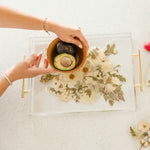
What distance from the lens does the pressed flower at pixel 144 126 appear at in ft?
3.02

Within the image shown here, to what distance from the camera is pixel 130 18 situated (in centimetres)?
104

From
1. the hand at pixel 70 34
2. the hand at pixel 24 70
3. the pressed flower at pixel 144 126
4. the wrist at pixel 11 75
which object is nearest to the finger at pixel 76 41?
the hand at pixel 70 34

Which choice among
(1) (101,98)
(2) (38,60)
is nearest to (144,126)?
(1) (101,98)

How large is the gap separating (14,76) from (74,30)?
1.11 ft

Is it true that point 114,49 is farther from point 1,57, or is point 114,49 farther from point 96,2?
point 1,57

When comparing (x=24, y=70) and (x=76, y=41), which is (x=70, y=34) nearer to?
(x=76, y=41)

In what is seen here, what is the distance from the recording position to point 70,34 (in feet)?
2.43

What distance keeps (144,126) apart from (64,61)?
0.49 m

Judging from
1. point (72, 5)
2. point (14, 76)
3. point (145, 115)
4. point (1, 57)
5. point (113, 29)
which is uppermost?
point (72, 5)

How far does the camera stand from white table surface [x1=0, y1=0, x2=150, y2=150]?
3.11 ft

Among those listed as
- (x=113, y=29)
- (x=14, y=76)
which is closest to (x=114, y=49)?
(x=113, y=29)

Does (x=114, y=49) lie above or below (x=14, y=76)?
above

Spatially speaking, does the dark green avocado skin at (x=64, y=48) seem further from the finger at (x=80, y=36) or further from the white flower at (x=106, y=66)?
the white flower at (x=106, y=66)

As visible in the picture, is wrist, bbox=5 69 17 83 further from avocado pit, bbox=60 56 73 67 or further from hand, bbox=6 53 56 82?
avocado pit, bbox=60 56 73 67
